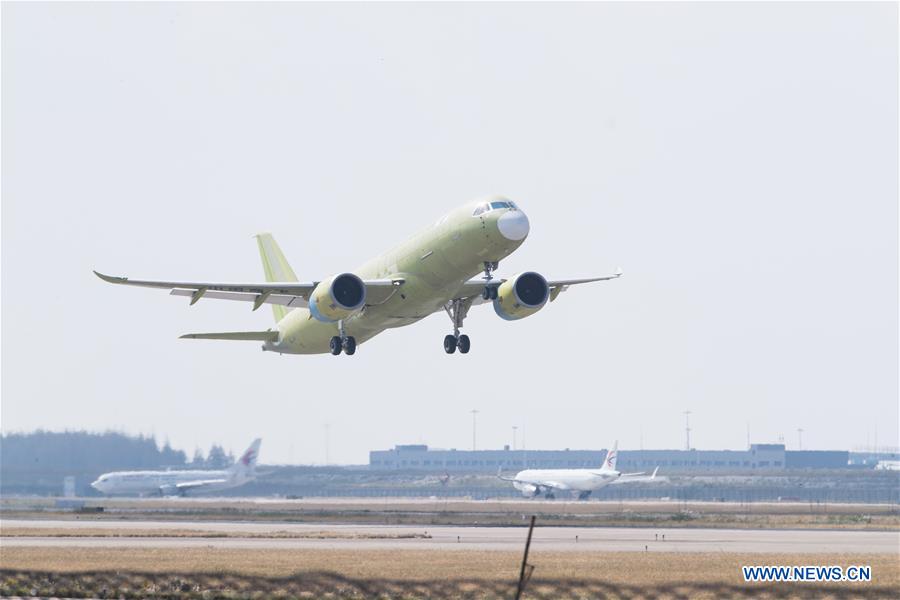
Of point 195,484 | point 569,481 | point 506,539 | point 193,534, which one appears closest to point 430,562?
point 506,539

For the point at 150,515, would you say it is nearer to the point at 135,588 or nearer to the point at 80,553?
the point at 80,553

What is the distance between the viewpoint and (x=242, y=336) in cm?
6556

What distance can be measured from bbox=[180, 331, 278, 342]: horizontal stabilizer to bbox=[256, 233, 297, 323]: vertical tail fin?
742 centimetres

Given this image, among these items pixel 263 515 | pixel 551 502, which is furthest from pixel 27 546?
pixel 551 502

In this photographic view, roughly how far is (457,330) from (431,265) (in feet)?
21.2

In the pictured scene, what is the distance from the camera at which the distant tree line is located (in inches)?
5527

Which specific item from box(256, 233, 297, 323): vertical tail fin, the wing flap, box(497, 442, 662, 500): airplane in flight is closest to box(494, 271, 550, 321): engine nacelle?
the wing flap

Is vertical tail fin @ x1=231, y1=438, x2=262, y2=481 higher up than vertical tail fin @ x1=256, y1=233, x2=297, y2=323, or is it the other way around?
vertical tail fin @ x1=256, y1=233, x2=297, y2=323

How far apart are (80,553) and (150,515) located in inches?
1711

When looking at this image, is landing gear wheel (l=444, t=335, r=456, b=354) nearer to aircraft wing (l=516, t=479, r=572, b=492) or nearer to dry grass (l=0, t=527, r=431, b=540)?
dry grass (l=0, t=527, r=431, b=540)

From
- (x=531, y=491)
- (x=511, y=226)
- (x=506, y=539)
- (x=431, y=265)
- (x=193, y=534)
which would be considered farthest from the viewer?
(x=531, y=491)

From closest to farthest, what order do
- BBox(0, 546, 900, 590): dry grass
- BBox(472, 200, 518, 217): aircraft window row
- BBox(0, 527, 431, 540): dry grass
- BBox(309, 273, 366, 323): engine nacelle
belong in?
BBox(0, 546, 900, 590): dry grass, BBox(472, 200, 518, 217): aircraft window row, BBox(309, 273, 366, 323): engine nacelle, BBox(0, 527, 431, 540): dry grass

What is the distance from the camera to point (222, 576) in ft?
137

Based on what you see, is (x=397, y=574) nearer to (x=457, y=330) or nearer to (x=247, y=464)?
(x=457, y=330)
